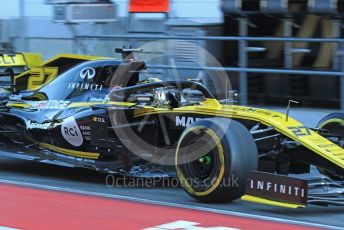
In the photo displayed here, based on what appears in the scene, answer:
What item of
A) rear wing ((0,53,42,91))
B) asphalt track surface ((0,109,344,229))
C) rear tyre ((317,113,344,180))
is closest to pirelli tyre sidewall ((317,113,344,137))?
rear tyre ((317,113,344,180))

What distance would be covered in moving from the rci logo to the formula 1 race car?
0.01 metres

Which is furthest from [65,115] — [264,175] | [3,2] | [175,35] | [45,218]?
[3,2]

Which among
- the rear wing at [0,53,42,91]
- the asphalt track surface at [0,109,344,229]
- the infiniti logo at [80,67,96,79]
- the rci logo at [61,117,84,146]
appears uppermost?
the infiniti logo at [80,67,96,79]

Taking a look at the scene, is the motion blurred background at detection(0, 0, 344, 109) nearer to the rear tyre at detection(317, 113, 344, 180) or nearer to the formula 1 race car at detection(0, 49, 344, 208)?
the rear tyre at detection(317, 113, 344, 180)

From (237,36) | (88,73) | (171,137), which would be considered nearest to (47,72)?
(88,73)

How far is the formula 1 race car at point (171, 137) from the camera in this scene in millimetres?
5891

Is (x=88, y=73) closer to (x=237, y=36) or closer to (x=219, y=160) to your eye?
(x=219, y=160)

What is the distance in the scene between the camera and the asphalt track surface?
578 centimetres

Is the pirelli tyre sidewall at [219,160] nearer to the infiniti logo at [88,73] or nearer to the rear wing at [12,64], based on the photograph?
the infiniti logo at [88,73]

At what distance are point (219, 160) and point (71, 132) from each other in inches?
85.2

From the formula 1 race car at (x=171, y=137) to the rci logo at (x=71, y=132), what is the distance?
0.04 ft

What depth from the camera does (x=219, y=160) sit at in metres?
5.95

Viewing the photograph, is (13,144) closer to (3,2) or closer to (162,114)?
(162,114)

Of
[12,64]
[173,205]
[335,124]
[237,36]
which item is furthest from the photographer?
[237,36]
